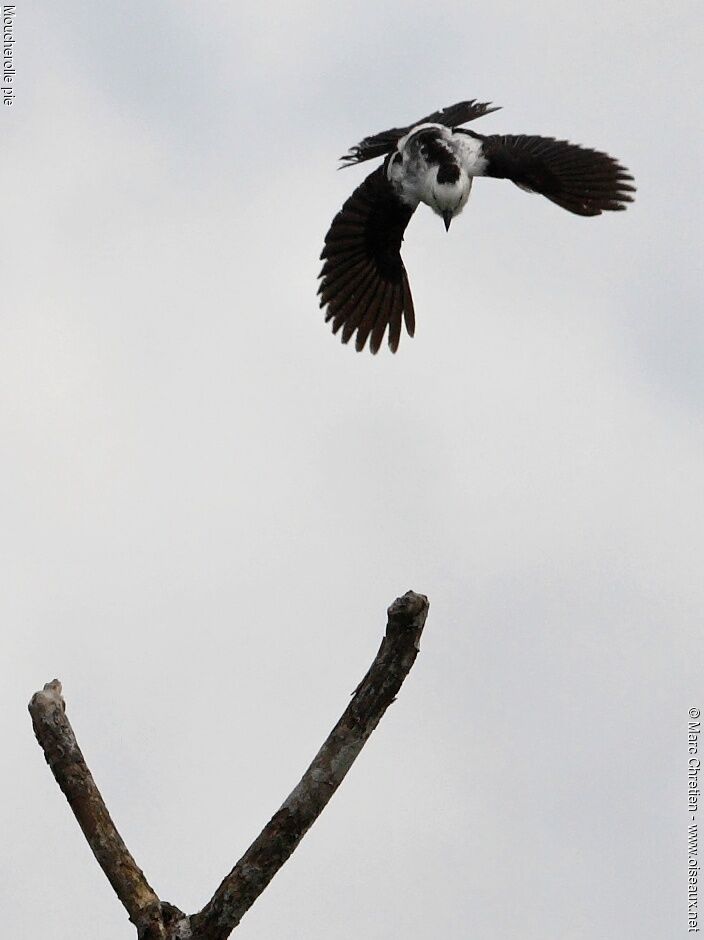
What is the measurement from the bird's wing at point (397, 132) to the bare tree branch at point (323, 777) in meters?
5.38

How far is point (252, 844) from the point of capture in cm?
813

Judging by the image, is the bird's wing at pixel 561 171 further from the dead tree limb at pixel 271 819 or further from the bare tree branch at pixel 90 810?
the bare tree branch at pixel 90 810

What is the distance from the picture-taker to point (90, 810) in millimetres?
8438

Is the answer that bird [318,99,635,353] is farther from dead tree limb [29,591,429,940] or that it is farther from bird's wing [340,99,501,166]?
dead tree limb [29,591,429,940]

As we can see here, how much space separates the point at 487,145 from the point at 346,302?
2106 millimetres

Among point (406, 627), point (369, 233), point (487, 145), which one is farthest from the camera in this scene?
point (369, 233)

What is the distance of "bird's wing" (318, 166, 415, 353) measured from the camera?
12609 mm

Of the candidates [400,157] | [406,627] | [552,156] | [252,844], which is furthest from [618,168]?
[252,844]

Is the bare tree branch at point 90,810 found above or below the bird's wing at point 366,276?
below

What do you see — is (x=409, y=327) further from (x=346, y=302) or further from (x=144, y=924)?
(x=144, y=924)

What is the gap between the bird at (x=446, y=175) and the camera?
1158cm

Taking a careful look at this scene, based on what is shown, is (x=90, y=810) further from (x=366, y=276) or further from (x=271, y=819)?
(x=366, y=276)

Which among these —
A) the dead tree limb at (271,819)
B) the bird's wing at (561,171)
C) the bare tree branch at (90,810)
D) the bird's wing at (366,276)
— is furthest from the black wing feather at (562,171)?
the bare tree branch at (90,810)

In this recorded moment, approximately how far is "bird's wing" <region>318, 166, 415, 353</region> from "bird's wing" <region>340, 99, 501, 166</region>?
0.50 m
